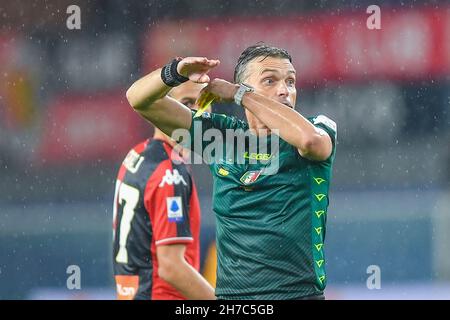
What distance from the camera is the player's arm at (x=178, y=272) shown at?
4.48m

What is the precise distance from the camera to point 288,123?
11.5ft

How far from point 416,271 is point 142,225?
3.39 meters

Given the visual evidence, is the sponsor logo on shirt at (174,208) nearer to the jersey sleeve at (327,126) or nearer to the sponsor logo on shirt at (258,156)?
the sponsor logo on shirt at (258,156)

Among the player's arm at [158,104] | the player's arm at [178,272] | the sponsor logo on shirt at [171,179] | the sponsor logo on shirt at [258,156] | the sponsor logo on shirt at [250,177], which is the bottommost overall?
the player's arm at [178,272]

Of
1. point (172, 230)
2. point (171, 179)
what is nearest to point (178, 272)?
point (172, 230)

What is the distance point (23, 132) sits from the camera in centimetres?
820

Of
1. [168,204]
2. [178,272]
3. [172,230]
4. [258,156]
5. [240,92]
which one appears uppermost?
[240,92]

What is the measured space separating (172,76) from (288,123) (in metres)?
0.48

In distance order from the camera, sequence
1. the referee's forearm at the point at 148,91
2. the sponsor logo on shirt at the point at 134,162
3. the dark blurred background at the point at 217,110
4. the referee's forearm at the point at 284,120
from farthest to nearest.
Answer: the dark blurred background at the point at 217,110, the sponsor logo on shirt at the point at 134,162, the referee's forearm at the point at 148,91, the referee's forearm at the point at 284,120

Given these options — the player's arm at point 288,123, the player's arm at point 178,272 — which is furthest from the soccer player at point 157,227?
the player's arm at point 288,123

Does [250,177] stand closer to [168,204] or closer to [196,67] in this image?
[196,67]
